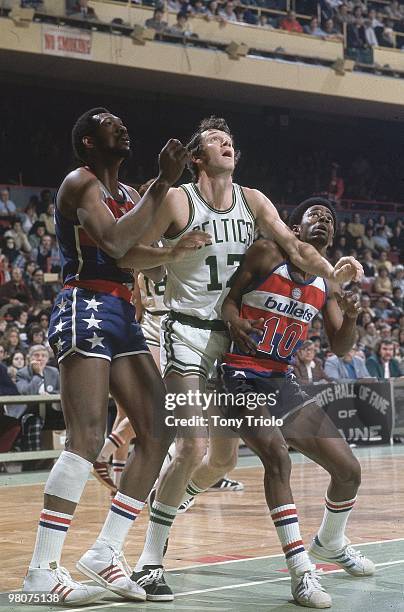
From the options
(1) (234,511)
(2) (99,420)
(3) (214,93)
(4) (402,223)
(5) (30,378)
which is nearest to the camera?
(2) (99,420)

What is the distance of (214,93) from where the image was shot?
73.2ft

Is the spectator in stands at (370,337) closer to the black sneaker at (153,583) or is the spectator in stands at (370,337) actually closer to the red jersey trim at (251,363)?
the red jersey trim at (251,363)

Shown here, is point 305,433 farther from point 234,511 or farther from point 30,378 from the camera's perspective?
point 30,378

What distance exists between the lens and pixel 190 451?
5.30 m

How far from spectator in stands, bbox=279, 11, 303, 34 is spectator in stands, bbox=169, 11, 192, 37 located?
9.31 feet

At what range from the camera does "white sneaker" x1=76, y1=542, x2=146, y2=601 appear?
4961 millimetres

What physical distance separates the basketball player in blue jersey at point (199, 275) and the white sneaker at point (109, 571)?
0.19 metres

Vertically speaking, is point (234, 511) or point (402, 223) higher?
point (402, 223)

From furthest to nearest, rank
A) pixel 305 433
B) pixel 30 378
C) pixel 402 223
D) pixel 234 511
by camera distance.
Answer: pixel 402 223
pixel 30 378
pixel 234 511
pixel 305 433

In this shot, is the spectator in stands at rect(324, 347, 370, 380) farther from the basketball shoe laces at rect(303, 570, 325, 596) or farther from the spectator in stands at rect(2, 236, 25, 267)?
the basketball shoe laces at rect(303, 570, 325, 596)

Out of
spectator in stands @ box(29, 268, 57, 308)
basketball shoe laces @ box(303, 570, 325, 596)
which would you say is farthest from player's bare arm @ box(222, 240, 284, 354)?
spectator in stands @ box(29, 268, 57, 308)

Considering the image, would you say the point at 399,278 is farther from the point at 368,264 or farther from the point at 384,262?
the point at 368,264

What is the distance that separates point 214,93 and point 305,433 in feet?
57.8

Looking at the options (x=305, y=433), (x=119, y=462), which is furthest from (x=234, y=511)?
(x=305, y=433)
